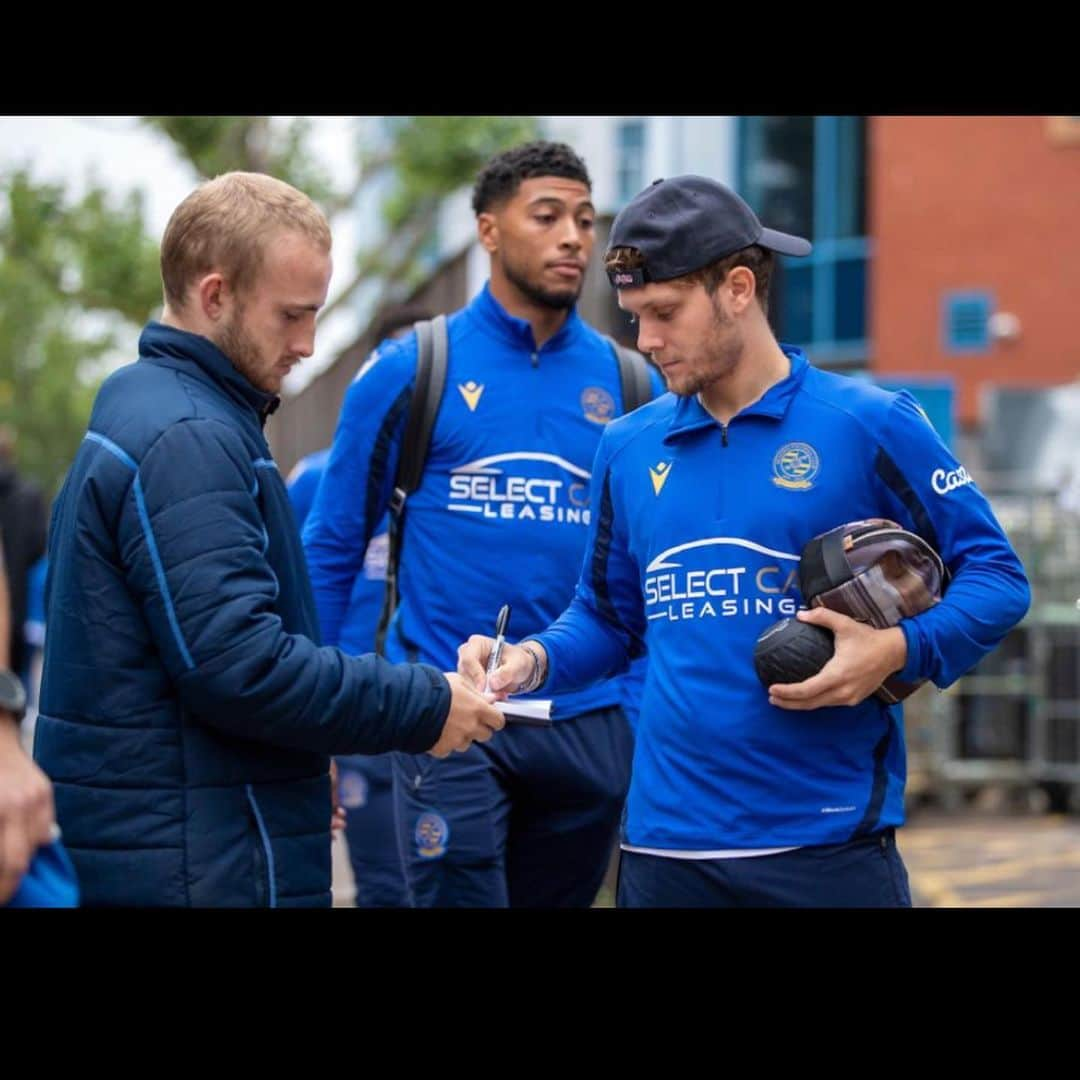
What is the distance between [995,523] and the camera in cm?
397

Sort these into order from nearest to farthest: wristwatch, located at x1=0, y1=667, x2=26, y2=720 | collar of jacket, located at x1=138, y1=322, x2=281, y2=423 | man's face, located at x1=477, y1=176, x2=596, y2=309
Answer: wristwatch, located at x1=0, y1=667, x2=26, y2=720
collar of jacket, located at x1=138, y1=322, x2=281, y2=423
man's face, located at x1=477, y1=176, x2=596, y2=309

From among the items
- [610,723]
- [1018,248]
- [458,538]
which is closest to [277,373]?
[458,538]

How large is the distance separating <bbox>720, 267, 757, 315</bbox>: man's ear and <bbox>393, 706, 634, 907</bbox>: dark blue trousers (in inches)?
66.3

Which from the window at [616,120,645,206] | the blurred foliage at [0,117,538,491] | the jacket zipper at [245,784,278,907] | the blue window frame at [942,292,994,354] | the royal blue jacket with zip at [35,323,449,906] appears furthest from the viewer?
the window at [616,120,645,206]

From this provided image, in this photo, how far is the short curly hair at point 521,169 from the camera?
226 inches

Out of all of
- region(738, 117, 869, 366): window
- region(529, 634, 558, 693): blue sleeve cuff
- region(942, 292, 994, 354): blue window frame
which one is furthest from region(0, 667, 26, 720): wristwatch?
region(738, 117, 869, 366): window

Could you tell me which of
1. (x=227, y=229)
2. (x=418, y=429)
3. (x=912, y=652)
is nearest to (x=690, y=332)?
(x=912, y=652)

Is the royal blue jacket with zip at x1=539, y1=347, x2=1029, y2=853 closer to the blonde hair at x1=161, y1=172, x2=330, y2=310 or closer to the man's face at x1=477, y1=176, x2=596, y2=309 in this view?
the blonde hair at x1=161, y1=172, x2=330, y2=310

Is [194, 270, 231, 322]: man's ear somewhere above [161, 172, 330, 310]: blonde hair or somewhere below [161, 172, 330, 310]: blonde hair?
below

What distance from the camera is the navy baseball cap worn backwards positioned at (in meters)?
4.00

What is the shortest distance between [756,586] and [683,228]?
725 millimetres

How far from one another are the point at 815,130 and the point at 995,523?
25.9 meters

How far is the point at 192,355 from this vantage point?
12.7 ft

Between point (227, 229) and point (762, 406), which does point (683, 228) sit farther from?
point (227, 229)
